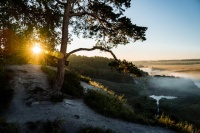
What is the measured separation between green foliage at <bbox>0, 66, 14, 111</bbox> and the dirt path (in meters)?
0.38

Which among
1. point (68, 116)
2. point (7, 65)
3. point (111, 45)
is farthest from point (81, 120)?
point (7, 65)

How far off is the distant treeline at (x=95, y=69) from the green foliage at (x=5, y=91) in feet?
127

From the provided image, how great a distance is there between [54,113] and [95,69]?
50690mm

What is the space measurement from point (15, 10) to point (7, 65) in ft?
30.3

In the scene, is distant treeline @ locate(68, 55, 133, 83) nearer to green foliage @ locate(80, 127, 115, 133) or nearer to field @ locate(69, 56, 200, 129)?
field @ locate(69, 56, 200, 129)

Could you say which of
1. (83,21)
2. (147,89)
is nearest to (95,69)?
(147,89)

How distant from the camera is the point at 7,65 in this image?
23844 millimetres

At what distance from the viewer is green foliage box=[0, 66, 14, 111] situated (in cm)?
1635

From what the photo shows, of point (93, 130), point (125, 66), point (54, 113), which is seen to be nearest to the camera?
point (93, 130)

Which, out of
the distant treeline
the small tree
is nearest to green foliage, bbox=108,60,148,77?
the small tree

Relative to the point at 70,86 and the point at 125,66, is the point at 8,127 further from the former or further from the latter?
the point at 70,86

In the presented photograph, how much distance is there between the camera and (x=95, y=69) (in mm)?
65938

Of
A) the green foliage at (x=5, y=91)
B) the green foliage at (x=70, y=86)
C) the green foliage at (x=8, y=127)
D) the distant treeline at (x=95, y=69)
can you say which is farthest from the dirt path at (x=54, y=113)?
the distant treeline at (x=95, y=69)

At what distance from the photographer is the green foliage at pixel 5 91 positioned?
1635cm
